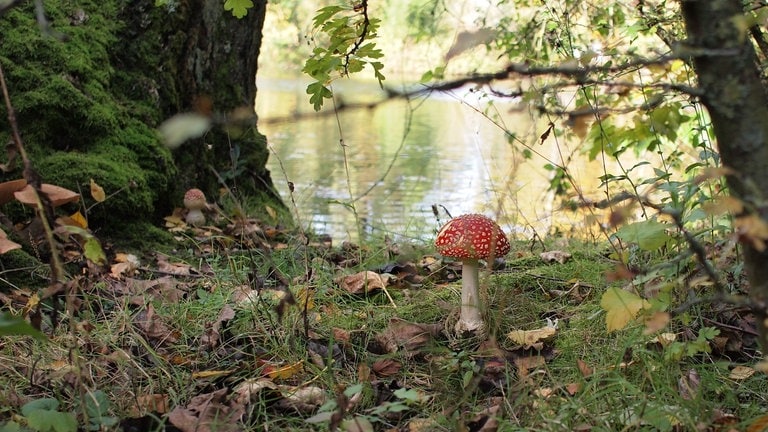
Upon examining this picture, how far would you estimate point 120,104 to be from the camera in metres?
3.75

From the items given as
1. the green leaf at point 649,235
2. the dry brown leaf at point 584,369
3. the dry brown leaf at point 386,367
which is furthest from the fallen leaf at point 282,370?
the green leaf at point 649,235

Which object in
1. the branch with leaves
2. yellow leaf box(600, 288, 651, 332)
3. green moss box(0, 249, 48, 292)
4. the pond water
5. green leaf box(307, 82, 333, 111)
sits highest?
the branch with leaves

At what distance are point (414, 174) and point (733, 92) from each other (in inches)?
249

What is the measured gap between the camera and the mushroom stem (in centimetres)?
241

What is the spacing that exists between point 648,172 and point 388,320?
5479 mm

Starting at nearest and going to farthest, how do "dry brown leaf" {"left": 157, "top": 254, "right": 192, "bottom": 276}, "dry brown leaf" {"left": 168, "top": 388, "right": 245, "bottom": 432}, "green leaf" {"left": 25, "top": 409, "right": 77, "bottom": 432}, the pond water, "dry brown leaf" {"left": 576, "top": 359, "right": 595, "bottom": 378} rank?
"green leaf" {"left": 25, "top": 409, "right": 77, "bottom": 432} → "dry brown leaf" {"left": 168, "top": 388, "right": 245, "bottom": 432} → "dry brown leaf" {"left": 576, "top": 359, "right": 595, "bottom": 378} → "dry brown leaf" {"left": 157, "top": 254, "right": 192, "bottom": 276} → the pond water

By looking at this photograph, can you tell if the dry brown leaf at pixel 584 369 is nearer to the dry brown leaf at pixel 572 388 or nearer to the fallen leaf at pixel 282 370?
the dry brown leaf at pixel 572 388

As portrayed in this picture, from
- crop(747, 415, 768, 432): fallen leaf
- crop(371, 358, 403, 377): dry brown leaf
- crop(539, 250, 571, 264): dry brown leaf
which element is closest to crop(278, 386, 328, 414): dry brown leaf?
crop(371, 358, 403, 377): dry brown leaf

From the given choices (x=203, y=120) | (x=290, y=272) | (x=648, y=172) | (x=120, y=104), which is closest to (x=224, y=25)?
(x=120, y=104)

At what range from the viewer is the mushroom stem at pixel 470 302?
2.41 m

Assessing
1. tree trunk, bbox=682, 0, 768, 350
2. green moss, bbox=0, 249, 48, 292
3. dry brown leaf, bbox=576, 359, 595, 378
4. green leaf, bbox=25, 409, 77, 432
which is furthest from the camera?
green moss, bbox=0, 249, 48, 292

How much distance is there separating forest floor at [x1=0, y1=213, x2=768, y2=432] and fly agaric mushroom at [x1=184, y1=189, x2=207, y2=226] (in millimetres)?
897

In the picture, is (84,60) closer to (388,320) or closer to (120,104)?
(120,104)

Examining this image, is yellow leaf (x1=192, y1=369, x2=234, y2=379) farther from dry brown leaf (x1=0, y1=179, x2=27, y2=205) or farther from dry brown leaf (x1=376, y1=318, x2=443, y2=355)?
dry brown leaf (x1=0, y1=179, x2=27, y2=205)
